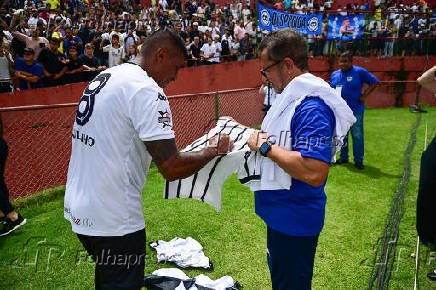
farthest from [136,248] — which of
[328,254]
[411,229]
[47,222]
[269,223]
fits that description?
[411,229]

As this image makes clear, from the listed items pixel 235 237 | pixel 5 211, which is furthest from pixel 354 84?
pixel 5 211

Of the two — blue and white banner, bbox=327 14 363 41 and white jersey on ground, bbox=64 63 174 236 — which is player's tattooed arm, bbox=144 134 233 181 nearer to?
white jersey on ground, bbox=64 63 174 236

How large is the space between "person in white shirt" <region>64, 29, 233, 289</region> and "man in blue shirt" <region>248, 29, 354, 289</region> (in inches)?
15.8

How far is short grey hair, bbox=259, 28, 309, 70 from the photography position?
1.90 metres

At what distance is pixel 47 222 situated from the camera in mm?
4832

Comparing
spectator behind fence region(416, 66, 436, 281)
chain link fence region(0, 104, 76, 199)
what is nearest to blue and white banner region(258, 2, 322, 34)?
chain link fence region(0, 104, 76, 199)

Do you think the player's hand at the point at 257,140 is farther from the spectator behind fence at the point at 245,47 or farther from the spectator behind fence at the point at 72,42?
the spectator behind fence at the point at 245,47

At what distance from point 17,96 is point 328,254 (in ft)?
22.2

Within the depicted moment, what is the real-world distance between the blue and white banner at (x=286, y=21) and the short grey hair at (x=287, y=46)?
10.1 m

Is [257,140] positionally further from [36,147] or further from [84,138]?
[36,147]

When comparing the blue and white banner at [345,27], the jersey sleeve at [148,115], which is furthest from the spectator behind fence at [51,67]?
the blue and white banner at [345,27]

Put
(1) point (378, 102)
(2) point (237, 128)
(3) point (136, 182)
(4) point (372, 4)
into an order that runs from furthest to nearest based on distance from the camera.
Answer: (4) point (372, 4) < (1) point (378, 102) < (2) point (237, 128) < (3) point (136, 182)

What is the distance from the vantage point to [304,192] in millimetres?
1987

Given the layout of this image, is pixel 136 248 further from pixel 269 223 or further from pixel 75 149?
pixel 269 223
